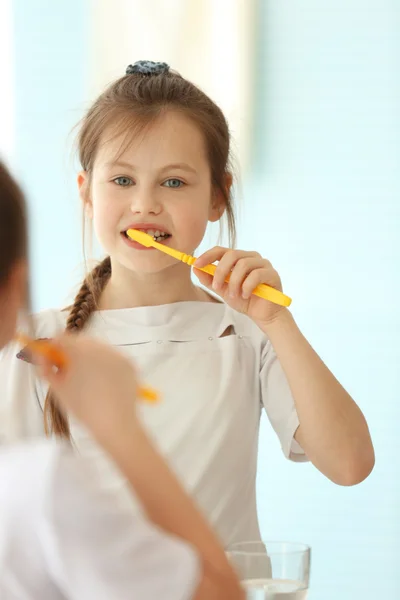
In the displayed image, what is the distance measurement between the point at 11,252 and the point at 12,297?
26 millimetres

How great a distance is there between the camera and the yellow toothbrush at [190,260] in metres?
0.86

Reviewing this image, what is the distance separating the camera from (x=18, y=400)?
0.96 metres

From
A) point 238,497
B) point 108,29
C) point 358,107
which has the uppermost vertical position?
point 108,29

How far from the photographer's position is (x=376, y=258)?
67.9 inches

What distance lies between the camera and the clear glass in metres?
0.62

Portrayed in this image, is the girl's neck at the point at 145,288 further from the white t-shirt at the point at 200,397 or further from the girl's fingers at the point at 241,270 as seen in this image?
the girl's fingers at the point at 241,270

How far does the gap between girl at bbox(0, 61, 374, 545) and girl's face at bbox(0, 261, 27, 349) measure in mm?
392

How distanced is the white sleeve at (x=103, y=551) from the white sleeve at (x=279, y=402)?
0.48 meters

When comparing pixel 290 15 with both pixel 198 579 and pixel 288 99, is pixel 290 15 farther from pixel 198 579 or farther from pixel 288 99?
pixel 198 579

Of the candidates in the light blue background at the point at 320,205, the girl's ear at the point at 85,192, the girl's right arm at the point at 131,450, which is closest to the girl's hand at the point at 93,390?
the girl's right arm at the point at 131,450

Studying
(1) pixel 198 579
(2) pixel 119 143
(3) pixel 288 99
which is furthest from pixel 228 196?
(3) pixel 288 99

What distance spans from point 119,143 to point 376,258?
2.86 feet

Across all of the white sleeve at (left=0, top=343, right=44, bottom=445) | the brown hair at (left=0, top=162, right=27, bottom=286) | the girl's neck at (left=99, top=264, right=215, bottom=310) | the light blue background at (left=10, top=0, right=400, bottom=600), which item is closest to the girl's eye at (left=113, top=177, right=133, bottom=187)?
the girl's neck at (left=99, top=264, right=215, bottom=310)

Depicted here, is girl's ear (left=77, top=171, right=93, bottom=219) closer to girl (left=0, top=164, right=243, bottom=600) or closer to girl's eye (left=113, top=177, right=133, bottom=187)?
girl's eye (left=113, top=177, right=133, bottom=187)
